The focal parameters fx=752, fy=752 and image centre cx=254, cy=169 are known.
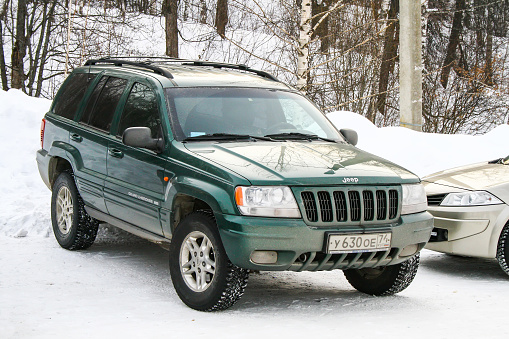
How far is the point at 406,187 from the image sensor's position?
5.65 meters

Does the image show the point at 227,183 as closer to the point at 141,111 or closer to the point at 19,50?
the point at 141,111

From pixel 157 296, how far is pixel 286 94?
2.20m

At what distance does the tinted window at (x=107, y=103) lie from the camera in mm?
6895

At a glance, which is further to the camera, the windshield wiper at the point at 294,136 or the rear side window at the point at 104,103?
the rear side window at the point at 104,103

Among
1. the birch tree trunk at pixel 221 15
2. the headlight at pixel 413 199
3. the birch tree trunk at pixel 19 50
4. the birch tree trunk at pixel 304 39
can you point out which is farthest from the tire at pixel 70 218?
the birch tree trunk at pixel 221 15

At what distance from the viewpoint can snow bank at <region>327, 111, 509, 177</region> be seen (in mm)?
11289

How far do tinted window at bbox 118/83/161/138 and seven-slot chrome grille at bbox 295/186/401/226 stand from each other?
1.59 m

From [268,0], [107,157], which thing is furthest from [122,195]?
[268,0]

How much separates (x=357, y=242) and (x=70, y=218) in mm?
3419

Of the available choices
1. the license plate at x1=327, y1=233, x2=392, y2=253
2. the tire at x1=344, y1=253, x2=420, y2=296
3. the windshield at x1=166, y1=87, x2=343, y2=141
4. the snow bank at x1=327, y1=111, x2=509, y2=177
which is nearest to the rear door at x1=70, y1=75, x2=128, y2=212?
the windshield at x1=166, y1=87, x2=343, y2=141

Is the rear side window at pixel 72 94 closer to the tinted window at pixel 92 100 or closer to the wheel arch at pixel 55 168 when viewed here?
the tinted window at pixel 92 100

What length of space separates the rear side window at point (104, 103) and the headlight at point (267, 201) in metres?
2.24

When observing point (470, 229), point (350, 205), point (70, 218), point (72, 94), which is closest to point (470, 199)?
point (470, 229)

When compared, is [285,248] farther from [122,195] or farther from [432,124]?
[432,124]
